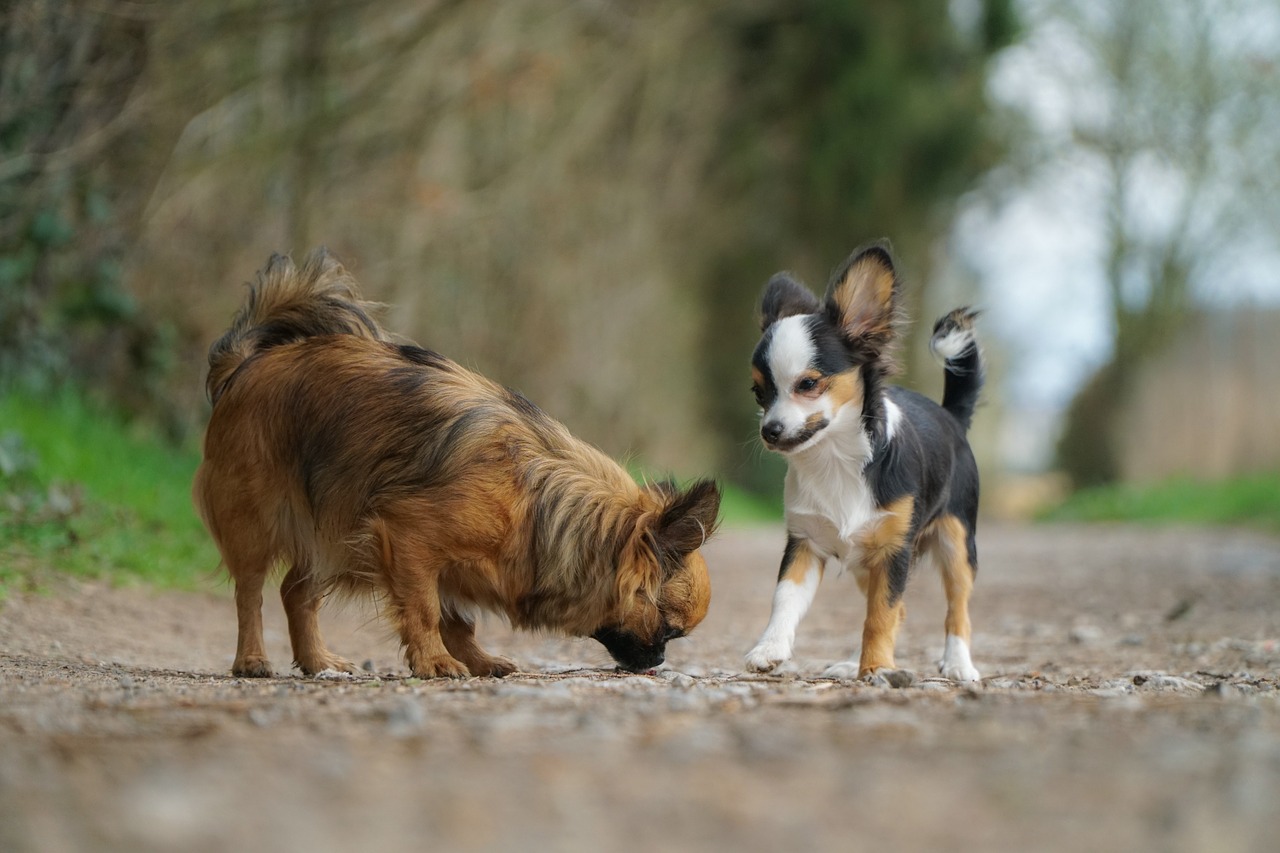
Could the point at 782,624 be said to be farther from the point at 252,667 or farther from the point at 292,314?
the point at 292,314

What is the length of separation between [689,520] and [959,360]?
5.63ft

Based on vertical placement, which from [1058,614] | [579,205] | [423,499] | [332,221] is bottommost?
[1058,614]

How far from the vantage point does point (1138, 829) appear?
2.18m

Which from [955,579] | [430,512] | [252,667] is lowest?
[252,667]

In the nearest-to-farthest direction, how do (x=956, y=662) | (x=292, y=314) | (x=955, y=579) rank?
(x=956, y=662) < (x=955, y=579) < (x=292, y=314)

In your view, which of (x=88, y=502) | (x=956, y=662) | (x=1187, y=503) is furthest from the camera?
(x=1187, y=503)

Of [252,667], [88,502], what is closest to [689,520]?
[252,667]

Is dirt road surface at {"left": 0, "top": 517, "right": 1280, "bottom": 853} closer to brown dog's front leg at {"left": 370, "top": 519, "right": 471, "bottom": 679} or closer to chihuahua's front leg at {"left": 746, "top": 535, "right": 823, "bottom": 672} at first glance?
chihuahua's front leg at {"left": 746, "top": 535, "right": 823, "bottom": 672}

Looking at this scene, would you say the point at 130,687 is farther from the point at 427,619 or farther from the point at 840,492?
the point at 840,492

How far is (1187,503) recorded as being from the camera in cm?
1900

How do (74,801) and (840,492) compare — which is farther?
(840,492)

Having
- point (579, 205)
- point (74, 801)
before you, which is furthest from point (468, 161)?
point (74, 801)

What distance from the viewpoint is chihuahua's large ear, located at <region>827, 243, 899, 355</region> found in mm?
4906

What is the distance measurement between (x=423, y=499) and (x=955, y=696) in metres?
1.86
